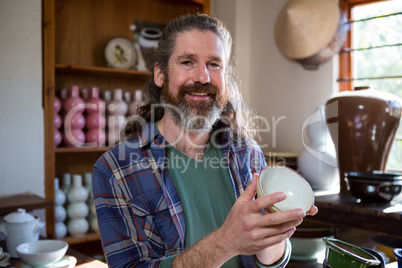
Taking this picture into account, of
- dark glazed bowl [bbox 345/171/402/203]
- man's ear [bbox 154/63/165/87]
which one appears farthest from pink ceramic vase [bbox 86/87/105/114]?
dark glazed bowl [bbox 345/171/402/203]

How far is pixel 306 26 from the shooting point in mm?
2264

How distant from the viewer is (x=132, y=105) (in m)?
2.45

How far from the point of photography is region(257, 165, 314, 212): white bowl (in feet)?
2.54

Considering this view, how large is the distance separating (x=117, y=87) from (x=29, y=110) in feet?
2.30

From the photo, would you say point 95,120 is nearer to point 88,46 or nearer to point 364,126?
point 88,46

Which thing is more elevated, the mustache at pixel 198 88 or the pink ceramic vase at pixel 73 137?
the mustache at pixel 198 88

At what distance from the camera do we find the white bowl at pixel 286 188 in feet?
2.54

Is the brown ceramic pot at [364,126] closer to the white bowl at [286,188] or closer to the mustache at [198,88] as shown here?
the mustache at [198,88]

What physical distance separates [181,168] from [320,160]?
974mm

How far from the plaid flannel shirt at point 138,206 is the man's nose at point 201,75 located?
219 millimetres

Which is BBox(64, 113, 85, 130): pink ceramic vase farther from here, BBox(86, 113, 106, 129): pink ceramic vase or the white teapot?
the white teapot

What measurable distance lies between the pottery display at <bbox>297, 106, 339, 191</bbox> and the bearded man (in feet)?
2.18

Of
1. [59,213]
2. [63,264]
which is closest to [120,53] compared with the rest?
[59,213]

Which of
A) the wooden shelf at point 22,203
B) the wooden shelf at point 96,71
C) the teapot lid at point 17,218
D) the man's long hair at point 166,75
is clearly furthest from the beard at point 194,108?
the wooden shelf at point 96,71
